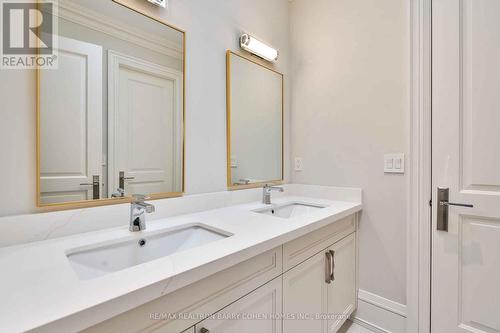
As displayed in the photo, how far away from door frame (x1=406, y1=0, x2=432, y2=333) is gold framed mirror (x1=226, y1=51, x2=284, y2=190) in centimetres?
89

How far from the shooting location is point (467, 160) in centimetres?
125

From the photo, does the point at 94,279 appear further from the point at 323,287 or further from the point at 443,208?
the point at 443,208

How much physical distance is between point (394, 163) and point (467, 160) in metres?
0.34

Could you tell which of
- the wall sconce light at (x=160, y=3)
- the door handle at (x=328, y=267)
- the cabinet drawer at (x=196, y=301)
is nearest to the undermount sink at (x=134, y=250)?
the cabinet drawer at (x=196, y=301)

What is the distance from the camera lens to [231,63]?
1523 millimetres

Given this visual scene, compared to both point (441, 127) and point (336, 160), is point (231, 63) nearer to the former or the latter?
point (336, 160)

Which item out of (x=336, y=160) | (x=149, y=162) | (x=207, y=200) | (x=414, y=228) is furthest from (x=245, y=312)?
(x=336, y=160)

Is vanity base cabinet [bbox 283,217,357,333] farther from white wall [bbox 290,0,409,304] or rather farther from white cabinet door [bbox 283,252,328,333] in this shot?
white wall [bbox 290,0,409,304]

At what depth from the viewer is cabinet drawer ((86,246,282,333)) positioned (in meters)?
0.56

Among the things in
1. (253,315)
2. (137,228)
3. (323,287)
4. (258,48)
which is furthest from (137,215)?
(258,48)

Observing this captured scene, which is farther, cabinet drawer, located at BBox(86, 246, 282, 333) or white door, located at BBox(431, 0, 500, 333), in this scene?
white door, located at BBox(431, 0, 500, 333)

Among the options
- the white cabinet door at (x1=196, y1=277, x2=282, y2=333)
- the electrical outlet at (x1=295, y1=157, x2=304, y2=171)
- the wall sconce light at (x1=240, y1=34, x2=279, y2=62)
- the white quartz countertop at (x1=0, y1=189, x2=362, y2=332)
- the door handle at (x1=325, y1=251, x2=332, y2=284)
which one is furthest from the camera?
the electrical outlet at (x1=295, y1=157, x2=304, y2=171)

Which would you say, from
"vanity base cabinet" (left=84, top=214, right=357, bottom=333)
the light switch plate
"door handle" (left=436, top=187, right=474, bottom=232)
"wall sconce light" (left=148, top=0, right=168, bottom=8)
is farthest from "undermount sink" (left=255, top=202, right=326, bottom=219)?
"wall sconce light" (left=148, top=0, right=168, bottom=8)

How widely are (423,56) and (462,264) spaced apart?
117cm
